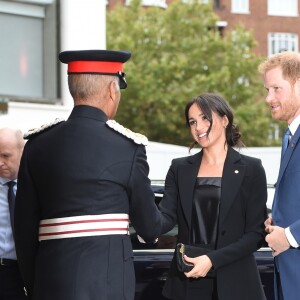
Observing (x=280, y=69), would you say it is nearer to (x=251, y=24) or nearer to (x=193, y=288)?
(x=193, y=288)

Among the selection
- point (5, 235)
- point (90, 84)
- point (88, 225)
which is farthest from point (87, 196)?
point (5, 235)

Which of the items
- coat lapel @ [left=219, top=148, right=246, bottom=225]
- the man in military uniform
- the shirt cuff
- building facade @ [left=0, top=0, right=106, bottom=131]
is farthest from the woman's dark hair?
building facade @ [left=0, top=0, right=106, bottom=131]

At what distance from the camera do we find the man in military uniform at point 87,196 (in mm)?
3881

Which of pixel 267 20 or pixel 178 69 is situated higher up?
pixel 267 20

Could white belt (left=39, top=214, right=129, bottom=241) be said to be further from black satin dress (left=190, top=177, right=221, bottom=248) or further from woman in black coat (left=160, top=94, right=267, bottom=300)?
black satin dress (left=190, top=177, right=221, bottom=248)

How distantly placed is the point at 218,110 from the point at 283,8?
142 feet

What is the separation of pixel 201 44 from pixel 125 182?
2941cm

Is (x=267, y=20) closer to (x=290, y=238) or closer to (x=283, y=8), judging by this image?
(x=283, y=8)

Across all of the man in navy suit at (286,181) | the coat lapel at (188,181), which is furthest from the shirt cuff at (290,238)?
the coat lapel at (188,181)

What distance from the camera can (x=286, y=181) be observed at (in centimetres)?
445

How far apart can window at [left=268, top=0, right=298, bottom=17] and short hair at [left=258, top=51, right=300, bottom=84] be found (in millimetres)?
42957

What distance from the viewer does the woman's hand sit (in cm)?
466

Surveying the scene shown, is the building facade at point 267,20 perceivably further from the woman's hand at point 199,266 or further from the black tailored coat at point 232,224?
the woman's hand at point 199,266

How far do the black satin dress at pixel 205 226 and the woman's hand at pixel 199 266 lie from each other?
125 millimetres
